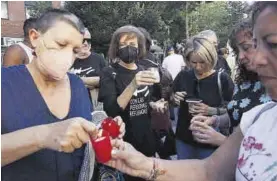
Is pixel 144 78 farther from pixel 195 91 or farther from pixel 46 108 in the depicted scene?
pixel 46 108

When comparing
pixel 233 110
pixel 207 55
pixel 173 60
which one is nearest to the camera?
pixel 233 110

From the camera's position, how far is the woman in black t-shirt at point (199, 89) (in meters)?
3.54

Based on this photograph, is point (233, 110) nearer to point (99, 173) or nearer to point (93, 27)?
point (99, 173)

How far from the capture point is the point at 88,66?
15.3 ft

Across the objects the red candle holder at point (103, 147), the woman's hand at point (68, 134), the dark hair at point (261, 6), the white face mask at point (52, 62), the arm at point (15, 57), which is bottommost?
the arm at point (15, 57)

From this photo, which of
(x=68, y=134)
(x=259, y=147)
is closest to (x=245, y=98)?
(x=259, y=147)

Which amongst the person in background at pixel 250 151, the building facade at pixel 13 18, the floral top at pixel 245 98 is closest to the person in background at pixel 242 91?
the floral top at pixel 245 98

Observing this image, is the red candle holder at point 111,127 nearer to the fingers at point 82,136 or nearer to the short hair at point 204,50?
the fingers at point 82,136

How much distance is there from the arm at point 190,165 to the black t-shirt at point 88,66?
2.79m

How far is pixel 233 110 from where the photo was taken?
9.05ft

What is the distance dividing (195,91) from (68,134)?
2405mm

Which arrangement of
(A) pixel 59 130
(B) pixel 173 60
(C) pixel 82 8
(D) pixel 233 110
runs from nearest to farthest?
(A) pixel 59 130 → (D) pixel 233 110 → (B) pixel 173 60 → (C) pixel 82 8

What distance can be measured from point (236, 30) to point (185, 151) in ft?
4.63

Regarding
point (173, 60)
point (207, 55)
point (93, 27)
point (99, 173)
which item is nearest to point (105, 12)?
point (93, 27)
